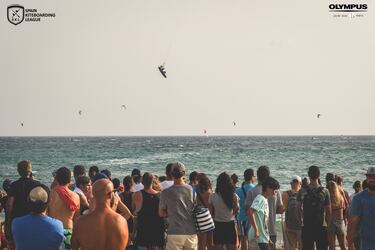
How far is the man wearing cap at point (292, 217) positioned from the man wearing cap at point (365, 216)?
3.42 metres

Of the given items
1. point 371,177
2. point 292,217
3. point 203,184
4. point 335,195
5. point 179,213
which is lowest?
point 292,217

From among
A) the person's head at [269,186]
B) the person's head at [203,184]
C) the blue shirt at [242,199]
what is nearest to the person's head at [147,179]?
the person's head at [203,184]

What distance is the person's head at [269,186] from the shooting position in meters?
8.80

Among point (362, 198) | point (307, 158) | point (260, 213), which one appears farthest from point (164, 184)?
point (307, 158)

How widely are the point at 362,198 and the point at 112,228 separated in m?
2.73

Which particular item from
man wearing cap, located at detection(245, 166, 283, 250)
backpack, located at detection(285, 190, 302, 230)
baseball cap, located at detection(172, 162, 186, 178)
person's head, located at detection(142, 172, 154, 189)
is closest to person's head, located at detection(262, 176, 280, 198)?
man wearing cap, located at detection(245, 166, 283, 250)

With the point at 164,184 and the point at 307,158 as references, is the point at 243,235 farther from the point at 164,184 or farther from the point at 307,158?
the point at 307,158

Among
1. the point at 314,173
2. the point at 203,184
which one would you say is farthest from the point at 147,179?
the point at 314,173

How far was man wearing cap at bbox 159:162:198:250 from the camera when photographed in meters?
8.16

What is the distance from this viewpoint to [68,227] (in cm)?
827

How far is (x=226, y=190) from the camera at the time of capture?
9.35 meters

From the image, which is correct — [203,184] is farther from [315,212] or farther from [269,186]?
[315,212]

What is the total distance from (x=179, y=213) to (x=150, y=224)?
68cm

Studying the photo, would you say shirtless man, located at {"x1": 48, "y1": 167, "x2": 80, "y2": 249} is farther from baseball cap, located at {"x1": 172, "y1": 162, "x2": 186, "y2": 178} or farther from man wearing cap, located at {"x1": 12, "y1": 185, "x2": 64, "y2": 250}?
man wearing cap, located at {"x1": 12, "y1": 185, "x2": 64, "y2": 250}
